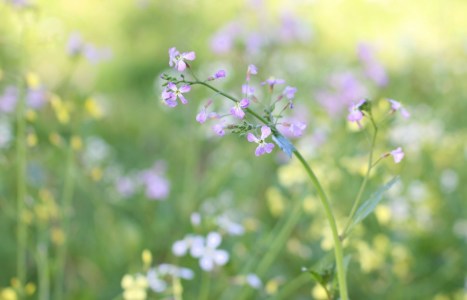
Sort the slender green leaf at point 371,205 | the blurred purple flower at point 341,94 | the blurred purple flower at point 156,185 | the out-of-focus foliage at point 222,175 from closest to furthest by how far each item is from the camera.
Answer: the slender green leaf at point 371,205
the out-of-focus foliage at point 222,175
the blurred purple flower at point 156,185
the blurred purple flower at point 341,94

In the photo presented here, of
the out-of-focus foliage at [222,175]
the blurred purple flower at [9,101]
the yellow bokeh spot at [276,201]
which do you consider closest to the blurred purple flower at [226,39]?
the out-of-focus foliage at [222,175]

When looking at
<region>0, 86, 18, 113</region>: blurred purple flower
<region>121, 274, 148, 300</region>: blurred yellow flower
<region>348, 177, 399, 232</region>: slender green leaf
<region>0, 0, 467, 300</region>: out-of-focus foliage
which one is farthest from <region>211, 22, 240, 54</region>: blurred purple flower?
<region>348, 177, 399, 232</region>: slender green leaf

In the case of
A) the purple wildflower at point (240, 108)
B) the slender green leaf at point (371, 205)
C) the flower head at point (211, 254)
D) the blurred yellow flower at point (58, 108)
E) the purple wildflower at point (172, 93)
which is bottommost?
the slender green leaf at point (371, 205)

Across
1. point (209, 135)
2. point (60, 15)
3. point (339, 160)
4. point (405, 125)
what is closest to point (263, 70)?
point (209, 135)

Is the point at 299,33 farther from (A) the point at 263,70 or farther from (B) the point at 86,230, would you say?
(B) the point at 86,230

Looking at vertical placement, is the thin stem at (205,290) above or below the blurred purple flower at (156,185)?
below

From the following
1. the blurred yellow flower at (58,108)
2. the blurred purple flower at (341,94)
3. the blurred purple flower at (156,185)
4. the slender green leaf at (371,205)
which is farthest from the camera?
the blurred purple flower at (341,94)

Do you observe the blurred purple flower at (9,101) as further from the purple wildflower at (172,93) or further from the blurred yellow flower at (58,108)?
the purple wildflower at (172,93)

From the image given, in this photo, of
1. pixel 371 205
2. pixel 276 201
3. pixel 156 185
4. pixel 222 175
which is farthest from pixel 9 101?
pixel 371 205

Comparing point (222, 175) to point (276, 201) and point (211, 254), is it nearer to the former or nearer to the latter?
point (276, 201)
